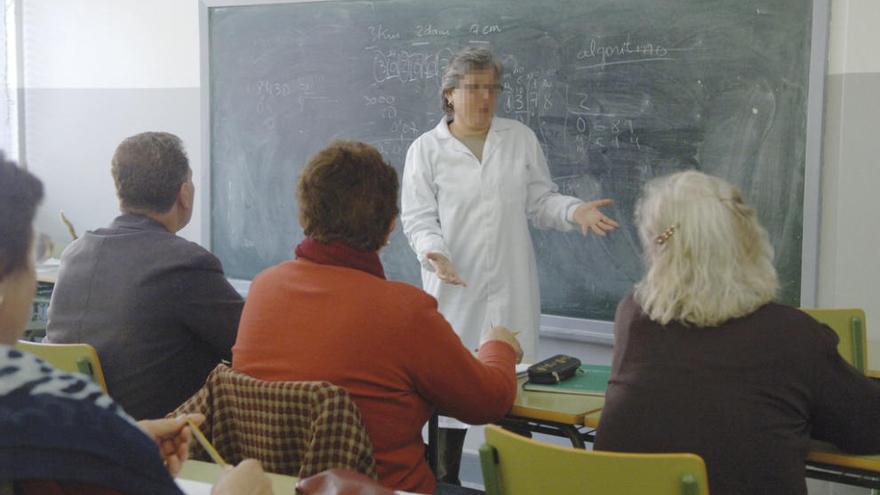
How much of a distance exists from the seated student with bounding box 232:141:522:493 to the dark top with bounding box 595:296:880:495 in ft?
1.33

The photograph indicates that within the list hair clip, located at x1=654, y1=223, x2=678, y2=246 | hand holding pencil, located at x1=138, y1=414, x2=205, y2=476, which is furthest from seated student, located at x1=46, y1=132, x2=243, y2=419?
hair clip, located at x1=654, y1=223, x2=678, y2=246

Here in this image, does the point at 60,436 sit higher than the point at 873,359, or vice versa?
the point at 60,436

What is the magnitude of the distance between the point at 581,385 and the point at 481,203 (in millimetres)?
1164

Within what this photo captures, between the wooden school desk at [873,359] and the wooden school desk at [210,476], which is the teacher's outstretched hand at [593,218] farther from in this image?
the wooden school desk at [210,476]

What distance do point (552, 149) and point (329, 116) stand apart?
121cm

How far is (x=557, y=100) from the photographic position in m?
4.11

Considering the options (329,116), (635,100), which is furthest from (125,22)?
(635,100)

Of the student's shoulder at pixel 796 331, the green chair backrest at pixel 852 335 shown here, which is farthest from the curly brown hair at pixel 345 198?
the green chair backrest at pixel 852 335

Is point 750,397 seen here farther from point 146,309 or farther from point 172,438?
point 146,309


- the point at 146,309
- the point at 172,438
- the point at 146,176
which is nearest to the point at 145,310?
the point at 146,309

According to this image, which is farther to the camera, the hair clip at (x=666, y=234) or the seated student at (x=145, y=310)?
the seated student at (x=145, y=310)

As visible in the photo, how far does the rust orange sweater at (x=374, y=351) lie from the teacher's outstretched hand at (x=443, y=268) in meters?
1.16

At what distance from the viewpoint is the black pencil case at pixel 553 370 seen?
2.71 metres

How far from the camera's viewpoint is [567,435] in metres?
2.50
